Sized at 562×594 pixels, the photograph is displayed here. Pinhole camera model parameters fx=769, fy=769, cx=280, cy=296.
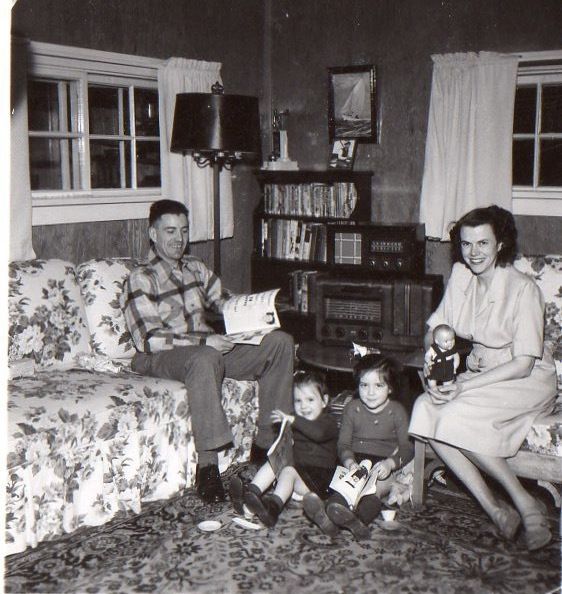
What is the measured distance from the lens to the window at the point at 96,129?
3.84 metres

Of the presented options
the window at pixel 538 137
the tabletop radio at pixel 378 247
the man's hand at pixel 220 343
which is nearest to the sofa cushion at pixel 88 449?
the man's hand at pixel 220 343

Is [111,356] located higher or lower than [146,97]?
lower

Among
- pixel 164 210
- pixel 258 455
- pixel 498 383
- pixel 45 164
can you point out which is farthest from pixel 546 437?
pixel 45 164

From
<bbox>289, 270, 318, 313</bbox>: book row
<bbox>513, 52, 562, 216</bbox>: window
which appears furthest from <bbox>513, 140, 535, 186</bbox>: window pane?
<bbox>289, 270, 318, 313</bbox>: book row

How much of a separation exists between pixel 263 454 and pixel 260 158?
→ 7.60 ft

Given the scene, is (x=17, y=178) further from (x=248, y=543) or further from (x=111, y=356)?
(x=248, y=543)

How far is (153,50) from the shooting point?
429 cm

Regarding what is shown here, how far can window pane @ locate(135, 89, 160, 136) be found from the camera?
442cm

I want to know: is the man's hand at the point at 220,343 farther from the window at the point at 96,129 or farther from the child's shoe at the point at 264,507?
the window at the point at 96,129

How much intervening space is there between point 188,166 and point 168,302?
1281 millimetres

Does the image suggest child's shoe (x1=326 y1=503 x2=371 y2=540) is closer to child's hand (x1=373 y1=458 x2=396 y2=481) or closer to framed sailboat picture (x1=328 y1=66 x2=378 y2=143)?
child's hand (x1=373 y1=458 x2=396 y2=481)

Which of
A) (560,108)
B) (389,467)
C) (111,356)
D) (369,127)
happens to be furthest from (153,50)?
(389,467)

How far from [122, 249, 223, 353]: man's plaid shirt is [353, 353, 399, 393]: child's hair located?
0.71m

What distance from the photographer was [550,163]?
424 centimetres
